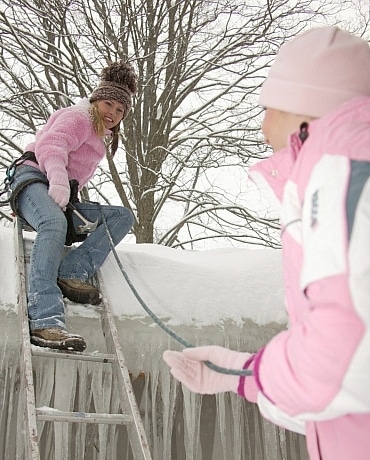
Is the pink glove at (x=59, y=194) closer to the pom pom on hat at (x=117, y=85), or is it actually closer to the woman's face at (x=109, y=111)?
the woman's face at (x=109, y=111)

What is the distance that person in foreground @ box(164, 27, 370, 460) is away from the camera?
0.84 meters

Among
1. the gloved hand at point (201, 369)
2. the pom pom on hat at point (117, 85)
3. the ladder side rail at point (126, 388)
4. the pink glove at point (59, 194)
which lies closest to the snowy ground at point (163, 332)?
the ladder side rail at point (126, 388)

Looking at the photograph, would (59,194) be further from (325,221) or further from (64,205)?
(325,221)

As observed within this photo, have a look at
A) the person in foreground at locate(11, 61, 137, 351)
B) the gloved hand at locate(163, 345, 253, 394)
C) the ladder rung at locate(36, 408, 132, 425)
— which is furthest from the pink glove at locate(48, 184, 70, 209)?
the gloved hand at locate(163, 345, 253, 394)

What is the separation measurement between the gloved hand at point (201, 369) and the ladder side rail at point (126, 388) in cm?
96

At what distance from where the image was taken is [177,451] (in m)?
4.50

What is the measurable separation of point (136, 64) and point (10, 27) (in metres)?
1.88

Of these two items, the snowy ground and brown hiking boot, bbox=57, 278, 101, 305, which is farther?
the snowy ground

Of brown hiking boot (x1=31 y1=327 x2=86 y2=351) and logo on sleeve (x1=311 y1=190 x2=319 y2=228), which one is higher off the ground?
logo on sleeve (x1=311 y1=190 x2=319 y2=228)

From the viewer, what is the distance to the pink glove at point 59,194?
10.2 feet

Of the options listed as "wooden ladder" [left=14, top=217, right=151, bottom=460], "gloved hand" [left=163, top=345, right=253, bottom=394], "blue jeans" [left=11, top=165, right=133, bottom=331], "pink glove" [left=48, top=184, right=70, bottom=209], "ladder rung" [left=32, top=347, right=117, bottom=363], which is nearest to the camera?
"gloved hand" [left=163, top=345, right=253, bottom=394]

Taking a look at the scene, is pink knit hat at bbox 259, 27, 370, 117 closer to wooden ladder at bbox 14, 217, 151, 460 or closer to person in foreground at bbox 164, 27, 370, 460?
person in foreground at bbox 164, 27, 370, 460

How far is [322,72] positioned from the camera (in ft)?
3.72

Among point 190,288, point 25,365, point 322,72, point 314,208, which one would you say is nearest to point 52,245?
point 25,365
